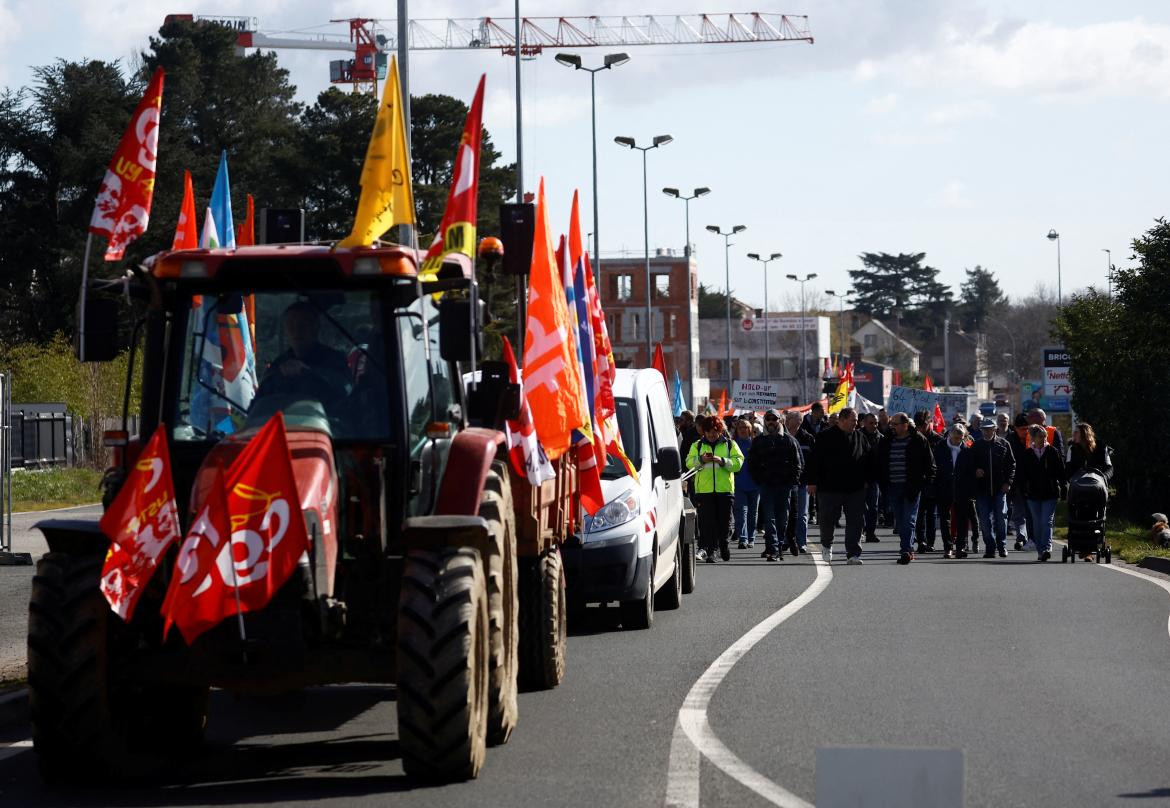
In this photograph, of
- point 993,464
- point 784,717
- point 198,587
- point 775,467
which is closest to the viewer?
point 198,587

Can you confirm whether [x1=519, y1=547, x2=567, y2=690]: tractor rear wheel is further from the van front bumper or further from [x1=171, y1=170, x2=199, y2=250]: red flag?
[x1=171, y1=170, x2=199, y2=250]: red flag

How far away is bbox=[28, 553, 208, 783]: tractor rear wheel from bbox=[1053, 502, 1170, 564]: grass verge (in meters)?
17.2

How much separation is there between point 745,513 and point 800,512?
3.35 feet

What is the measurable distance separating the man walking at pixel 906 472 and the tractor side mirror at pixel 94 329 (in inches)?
637

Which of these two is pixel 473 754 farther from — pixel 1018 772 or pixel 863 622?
pixel 863 622

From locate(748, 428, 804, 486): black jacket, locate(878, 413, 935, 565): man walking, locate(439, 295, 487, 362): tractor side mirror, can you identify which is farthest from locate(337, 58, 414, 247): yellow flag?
locate(748, 428, 804, 486): black jacket

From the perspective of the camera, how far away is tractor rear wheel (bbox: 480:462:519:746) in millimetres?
8836

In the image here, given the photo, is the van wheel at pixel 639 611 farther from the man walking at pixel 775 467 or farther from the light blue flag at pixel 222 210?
the man walking at pixel 775 467

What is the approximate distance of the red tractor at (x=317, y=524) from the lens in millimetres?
8141

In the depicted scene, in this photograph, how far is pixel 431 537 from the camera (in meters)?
8.54

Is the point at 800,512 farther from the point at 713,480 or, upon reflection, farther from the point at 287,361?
the point at 287,361

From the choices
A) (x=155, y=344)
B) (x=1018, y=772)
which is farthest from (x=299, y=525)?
(x=1018, y=772)

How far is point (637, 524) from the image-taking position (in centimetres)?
1440

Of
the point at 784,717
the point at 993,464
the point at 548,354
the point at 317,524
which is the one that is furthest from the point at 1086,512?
the point at 317,524
